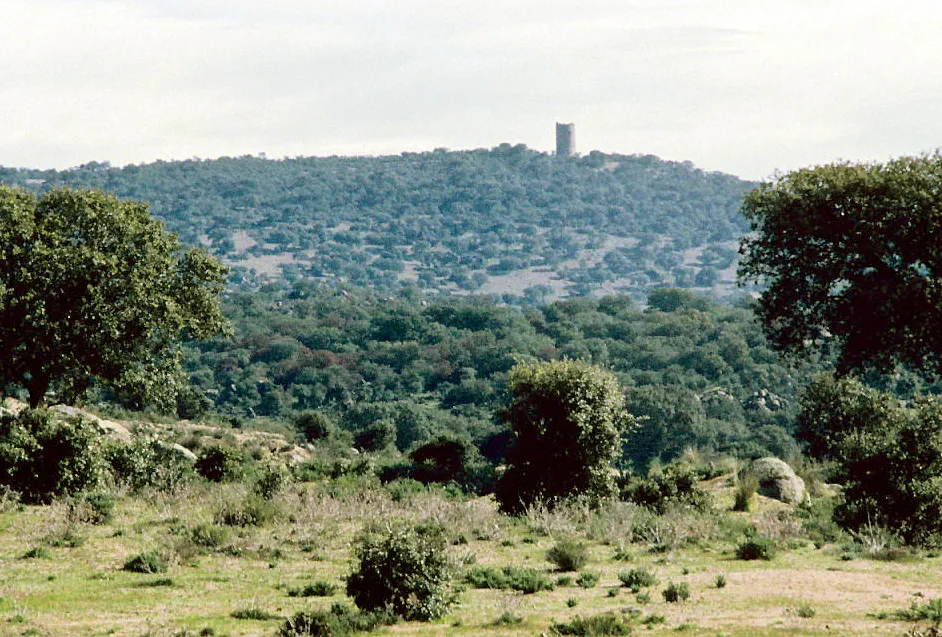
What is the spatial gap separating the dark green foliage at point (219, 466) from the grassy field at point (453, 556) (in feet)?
15.1

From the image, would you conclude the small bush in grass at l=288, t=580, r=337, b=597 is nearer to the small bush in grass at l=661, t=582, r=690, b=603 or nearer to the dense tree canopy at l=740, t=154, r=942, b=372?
the small bush in grass at l=661, t=582, r=690, b=603

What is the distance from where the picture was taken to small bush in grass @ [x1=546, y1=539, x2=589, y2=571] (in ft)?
82.3

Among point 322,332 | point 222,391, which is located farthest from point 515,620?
point 322,332

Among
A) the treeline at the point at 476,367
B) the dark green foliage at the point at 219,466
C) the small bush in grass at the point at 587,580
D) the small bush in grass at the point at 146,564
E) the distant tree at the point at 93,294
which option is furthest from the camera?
the treeline at the point at 476,367

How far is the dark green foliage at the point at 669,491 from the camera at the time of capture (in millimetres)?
36406

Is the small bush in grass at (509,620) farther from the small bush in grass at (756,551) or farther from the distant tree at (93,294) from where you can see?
the distant tree at (93,294)

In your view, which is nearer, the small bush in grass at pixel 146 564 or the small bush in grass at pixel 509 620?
the small bush in grass at pixel 509 620

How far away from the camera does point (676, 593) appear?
21.2 m

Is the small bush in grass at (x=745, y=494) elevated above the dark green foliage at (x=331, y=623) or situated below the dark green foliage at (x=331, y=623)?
below

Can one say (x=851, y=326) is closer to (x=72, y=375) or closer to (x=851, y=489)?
(x=851, y=489)

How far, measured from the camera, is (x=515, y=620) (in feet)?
64.3

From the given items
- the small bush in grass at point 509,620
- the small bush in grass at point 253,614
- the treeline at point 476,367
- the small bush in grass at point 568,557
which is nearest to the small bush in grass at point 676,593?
the small bush in grass at point 509,620

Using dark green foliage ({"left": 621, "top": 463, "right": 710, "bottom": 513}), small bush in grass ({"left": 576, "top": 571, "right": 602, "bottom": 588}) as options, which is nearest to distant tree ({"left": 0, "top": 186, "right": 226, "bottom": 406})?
dark green foliage ({"left": 621, "top": 463, "right": 710, "bottom": 513})

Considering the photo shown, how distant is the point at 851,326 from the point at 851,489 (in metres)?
7.94
